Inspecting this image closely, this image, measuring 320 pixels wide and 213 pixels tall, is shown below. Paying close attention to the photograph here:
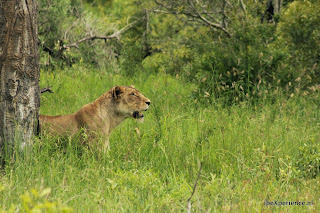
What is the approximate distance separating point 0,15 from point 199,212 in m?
2.72

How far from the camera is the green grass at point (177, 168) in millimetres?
3449

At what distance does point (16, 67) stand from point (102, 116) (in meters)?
1.23

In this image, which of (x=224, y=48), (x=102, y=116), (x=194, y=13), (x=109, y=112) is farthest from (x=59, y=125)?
(x=194, y=13)

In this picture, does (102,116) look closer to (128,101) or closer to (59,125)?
(128,101)

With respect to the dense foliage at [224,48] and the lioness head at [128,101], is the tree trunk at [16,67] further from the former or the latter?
the dense foliage at [224,48]

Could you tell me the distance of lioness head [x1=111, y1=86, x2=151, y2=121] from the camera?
17.1 feet

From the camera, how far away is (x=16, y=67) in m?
4.20

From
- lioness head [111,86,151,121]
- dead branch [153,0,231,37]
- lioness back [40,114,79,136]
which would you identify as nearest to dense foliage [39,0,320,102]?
dead branch [153,0,231,37]

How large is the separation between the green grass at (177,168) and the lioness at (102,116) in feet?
0.56

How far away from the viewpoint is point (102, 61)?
432 inches

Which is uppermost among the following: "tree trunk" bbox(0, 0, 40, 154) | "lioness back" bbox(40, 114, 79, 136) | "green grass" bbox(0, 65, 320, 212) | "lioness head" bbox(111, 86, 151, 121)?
"tree trunk" bbox(0, 0, 40, 154)

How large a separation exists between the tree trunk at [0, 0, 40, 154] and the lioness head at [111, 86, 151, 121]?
3.89 feet

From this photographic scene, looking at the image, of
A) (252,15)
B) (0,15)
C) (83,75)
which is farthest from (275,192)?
(252,15)

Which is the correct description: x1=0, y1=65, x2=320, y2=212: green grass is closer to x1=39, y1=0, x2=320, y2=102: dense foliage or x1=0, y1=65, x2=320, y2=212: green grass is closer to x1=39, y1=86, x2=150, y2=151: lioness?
x1=39, y1=86, x2=150, y2=151: lioness
